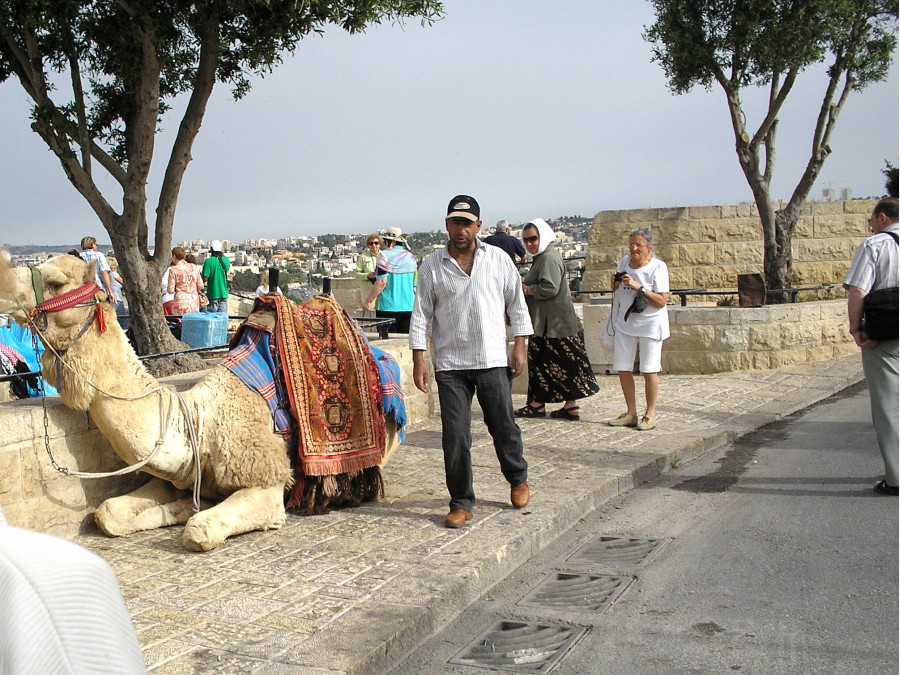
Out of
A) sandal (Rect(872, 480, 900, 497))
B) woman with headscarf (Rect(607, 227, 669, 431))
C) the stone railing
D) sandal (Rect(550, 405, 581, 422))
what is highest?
woman with headscarf (Rect(607, 227, 669, 431))

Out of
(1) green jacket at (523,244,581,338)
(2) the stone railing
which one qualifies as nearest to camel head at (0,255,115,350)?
(2) the stone railing

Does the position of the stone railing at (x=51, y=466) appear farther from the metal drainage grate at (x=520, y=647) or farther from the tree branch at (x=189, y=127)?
the tree branch at (x=189, y=127)

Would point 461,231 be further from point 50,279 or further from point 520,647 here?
point 520,647

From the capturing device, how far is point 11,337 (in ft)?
30.0

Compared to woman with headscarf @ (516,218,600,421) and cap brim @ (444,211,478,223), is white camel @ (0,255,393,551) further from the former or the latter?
woman with headscarf @ (516,218,600,421)

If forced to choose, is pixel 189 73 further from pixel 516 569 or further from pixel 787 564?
pixel 787 564

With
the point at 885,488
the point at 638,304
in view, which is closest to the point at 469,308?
the point at 885,488

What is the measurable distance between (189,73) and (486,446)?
758cm

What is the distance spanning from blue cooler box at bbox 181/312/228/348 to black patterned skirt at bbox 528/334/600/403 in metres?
3.71

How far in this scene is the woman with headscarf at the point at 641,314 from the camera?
8992 millimetres

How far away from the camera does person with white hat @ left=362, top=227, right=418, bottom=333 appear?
36.5 feet

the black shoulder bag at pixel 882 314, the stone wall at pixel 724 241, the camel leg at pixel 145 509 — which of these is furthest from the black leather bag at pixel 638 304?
the stone wall at pixel 724 241

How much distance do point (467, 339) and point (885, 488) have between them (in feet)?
10.4

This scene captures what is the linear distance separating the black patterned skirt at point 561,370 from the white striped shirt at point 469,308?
3374 mm
